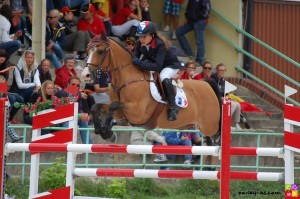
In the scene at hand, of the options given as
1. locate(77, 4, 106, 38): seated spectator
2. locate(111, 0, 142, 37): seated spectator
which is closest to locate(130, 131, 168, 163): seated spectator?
locate(77, 4, 106, 38): seated spectator

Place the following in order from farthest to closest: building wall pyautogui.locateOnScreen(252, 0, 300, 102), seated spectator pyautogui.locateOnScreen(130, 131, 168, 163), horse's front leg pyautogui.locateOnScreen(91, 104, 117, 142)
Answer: building wall pyautogui.locateOnScreen(252, 0, 300, 102) < seated spectator pyautogui.locateOnScreen(130, 131, 168, 163) < horse's front leg pyautogui.locateOnScreen(91, 104, 117, 142)

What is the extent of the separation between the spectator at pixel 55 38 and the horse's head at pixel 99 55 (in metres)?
4.46

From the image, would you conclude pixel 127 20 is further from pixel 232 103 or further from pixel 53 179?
pixel 53 179

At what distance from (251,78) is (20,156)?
6536 millimetres

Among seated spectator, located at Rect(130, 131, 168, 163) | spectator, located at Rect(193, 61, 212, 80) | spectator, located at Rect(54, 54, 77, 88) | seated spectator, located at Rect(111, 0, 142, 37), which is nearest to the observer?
seated spectator, located at Rect(130, 131, 168, 163)

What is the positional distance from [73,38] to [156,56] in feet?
16.1

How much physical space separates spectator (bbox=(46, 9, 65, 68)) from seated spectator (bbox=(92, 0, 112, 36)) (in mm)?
979

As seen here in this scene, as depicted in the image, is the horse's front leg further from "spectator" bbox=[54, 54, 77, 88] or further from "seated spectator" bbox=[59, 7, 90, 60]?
"seated spectator" bbox=[59, 7, 90, 60]

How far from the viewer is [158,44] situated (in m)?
14.8

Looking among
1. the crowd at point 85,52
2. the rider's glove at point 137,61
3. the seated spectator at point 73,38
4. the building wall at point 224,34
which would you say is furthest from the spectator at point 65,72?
the building wall at point 224,34

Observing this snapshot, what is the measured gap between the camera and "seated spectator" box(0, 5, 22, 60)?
18188mm

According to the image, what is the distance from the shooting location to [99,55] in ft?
47.1

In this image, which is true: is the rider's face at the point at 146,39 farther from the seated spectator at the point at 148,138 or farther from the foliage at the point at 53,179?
the seated spectator at the point at 148,138

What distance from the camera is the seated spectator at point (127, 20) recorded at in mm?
20375
